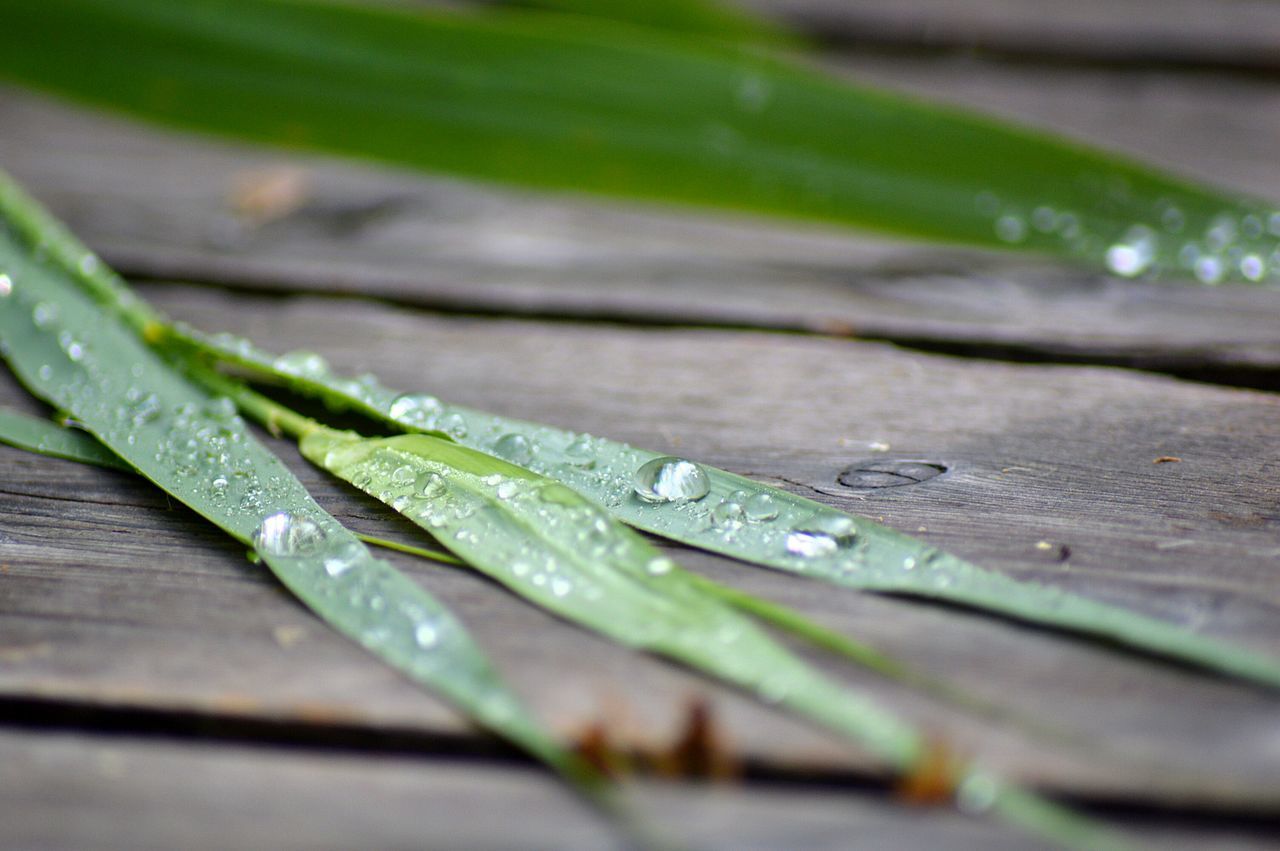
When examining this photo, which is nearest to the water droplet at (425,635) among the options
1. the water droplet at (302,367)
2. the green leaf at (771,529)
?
the green leaf at (771,529)

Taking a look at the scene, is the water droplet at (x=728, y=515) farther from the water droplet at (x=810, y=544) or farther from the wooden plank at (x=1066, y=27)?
the wooden plank at (x=1066, y=27)

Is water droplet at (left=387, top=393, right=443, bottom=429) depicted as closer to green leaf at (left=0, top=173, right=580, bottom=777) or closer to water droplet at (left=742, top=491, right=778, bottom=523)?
green leaf at (left=0, top=173, right=580, bottom=777)

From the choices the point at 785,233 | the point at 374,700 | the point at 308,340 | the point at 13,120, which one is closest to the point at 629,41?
the point at 785,233

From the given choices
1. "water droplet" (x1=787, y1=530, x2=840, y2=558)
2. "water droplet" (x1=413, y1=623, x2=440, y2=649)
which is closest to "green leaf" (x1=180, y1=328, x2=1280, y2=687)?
"water droplet" (x1=787, y1=530, x2=840, y2=558)

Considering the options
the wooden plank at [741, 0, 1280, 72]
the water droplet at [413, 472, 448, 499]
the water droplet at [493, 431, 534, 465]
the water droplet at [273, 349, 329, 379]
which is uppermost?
the wooden plank at [741, 0, 1280, 72]

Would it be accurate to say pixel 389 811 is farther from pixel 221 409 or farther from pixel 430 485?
pixel 221 409

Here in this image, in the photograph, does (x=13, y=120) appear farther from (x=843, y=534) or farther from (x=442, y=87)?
(x=843, y=534)
